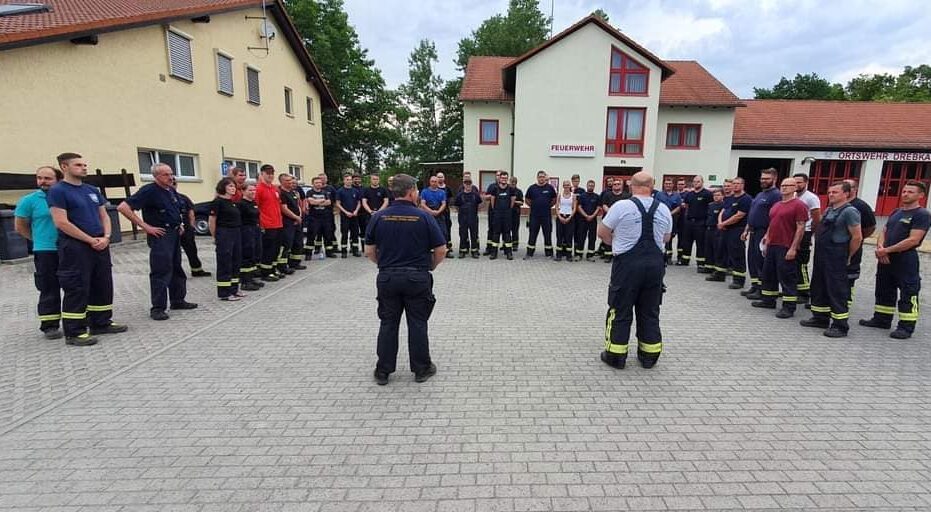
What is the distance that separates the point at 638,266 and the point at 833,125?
29.1 meters

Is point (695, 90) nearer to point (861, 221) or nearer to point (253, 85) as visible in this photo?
point (253, 85)

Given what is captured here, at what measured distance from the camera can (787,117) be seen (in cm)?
2677

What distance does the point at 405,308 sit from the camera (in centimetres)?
409

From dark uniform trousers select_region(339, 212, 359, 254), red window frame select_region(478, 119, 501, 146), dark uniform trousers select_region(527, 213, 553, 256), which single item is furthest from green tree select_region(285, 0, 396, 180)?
dark uniform trousers select_region(527, 213, 553, 256)

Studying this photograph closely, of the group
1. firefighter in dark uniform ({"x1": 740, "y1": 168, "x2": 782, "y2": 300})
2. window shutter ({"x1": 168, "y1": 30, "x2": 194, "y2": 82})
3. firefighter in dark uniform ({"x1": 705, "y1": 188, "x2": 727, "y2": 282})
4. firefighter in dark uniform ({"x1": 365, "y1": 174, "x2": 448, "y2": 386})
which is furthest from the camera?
window shutter ({"x1": 168, "y1": 30, "x2": 194, "y2": 82})

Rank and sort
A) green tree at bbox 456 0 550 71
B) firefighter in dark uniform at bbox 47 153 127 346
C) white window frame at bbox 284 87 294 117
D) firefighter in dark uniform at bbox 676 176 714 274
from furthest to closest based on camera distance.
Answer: green tree at bbox 456 0 550 71 < white window frame at bbox 284 87 294 117 < firefighter in dark uniform at bbox 676 176 714 274 < firefighter in dark uniform at bbox 47 153 127 346

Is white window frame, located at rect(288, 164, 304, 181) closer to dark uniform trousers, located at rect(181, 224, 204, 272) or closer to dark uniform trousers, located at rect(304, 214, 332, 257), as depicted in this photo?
dark uniform trousers, located at rect(304, 214, 332, 257)

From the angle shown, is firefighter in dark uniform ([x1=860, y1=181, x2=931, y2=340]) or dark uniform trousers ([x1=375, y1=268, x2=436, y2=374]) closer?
dark uniform trousers ([x1=375, y1=268, x2=436, y2=374])

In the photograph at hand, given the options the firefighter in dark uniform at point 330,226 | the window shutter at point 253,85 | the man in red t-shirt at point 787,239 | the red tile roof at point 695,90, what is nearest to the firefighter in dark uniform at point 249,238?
the firefighter in dark uniform at point 330,226

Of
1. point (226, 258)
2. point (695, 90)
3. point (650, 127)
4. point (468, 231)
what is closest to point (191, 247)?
point (226, 258)

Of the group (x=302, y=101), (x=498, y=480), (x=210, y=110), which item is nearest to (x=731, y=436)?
(x=498, y=480)

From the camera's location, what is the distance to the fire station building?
22.8 m

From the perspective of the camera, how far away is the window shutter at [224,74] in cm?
1631

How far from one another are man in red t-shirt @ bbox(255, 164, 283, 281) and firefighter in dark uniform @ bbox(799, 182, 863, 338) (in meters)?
7.80
